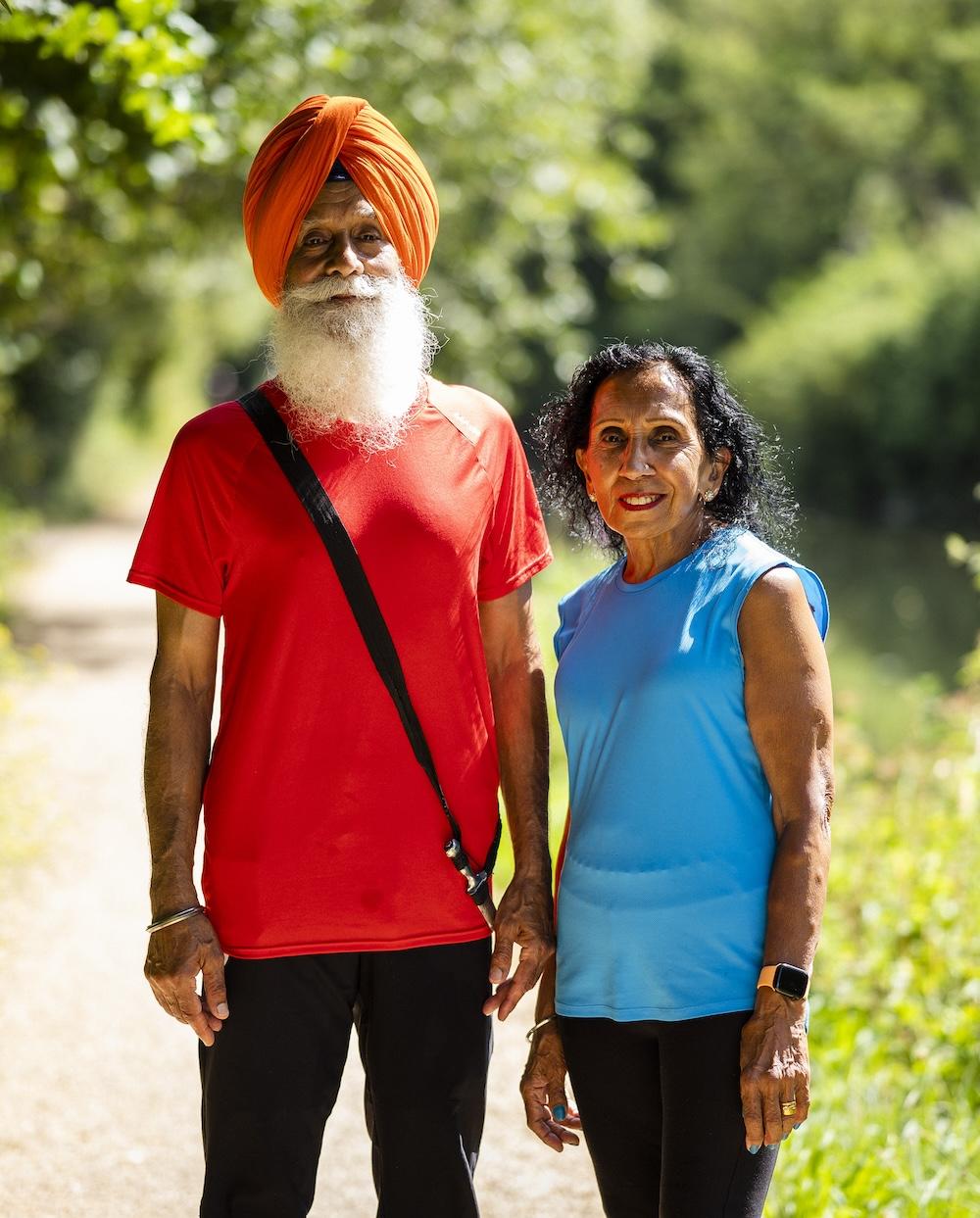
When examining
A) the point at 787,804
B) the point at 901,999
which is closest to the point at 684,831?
the point at 787,804

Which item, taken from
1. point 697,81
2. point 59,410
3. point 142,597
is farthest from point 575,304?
point 697,81

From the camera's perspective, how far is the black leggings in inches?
93.8

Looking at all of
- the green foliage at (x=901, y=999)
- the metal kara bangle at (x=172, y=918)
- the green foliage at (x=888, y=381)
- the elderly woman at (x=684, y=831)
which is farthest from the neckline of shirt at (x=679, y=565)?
the green foliage at (x=888, y=381)

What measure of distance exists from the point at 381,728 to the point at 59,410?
80.1ft

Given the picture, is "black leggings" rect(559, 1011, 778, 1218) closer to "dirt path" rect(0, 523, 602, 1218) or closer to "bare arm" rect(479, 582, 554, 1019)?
"bare arm" rect(479, 582, 554, 1019)

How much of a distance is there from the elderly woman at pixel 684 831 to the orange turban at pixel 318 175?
0.55m

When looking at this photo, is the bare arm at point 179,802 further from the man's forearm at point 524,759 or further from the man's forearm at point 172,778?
the man's forearm at point 524,759

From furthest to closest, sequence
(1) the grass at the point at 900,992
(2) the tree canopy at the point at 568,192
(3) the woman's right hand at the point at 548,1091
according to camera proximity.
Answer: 1. (2) the tree canopy at the point at 568,192
2. (1) the grass at the point at 900,992
3. (3) the woman's right hand at the point at 548,1091

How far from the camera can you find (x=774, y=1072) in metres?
2.32

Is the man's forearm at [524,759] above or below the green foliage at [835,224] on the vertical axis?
below

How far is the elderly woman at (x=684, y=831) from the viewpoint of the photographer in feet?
7.84

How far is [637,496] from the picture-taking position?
8.77 ft

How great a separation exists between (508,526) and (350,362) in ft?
1.45

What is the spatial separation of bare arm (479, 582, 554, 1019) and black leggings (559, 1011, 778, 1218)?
21 cm
